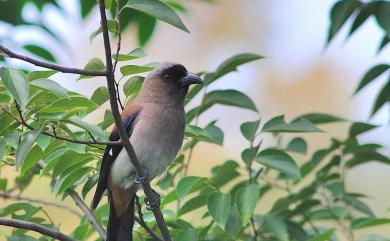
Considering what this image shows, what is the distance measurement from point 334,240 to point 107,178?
1.14 meters

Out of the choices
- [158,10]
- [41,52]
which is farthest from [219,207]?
[41,52]

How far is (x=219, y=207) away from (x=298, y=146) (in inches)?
32.2

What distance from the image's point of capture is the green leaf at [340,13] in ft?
12.1

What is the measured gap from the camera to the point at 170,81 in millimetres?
3852

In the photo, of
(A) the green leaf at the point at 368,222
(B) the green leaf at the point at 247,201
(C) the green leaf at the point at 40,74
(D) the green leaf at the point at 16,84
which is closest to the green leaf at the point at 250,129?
(B) the green leaf at the point at 247,201

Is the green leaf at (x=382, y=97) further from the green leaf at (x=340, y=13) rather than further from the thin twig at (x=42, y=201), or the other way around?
the thin twig at (x=42, y=201)

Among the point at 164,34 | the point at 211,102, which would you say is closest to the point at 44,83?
the point at 211,102

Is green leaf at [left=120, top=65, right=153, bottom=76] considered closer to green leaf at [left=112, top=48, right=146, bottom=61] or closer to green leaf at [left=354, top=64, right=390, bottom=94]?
green leaf at [left=112, top=48, right=146, bottom=61]

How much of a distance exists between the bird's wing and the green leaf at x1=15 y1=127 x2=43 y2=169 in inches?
16.8

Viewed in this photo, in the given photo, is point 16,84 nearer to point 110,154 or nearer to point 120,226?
point 110,154

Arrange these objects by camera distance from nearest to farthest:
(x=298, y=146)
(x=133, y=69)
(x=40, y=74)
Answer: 1. (x=40, y=74)
2. (x=133, y=69)
3. (x=298, y=146)

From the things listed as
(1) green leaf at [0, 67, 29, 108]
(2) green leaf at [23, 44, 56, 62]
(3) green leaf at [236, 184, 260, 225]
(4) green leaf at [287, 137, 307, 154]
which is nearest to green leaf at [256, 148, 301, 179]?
(3) green leaf at [236, 184, 260, 225]

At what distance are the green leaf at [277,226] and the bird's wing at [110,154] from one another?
0.70m

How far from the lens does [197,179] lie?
3.02 m
